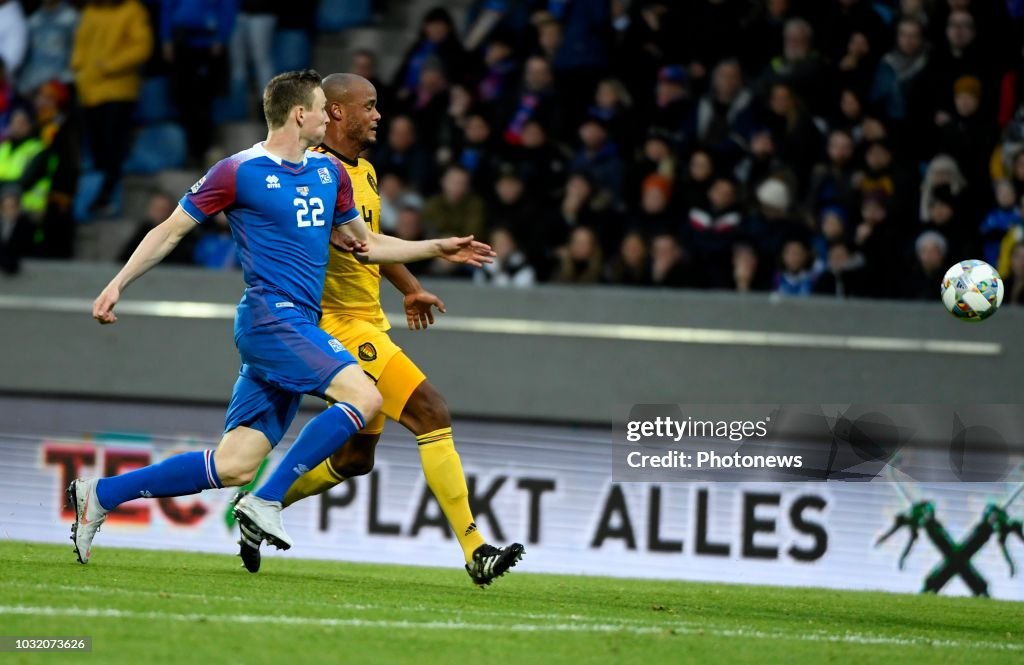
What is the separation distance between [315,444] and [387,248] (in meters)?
0.92

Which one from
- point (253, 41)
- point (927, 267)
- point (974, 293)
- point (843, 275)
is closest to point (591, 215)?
point (843, 275)

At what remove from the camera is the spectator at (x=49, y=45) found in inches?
563

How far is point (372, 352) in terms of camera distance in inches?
301

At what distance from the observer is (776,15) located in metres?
12.8

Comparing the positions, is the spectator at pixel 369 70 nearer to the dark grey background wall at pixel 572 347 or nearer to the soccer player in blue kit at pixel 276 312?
the dark grey background wall at pixel 572 347

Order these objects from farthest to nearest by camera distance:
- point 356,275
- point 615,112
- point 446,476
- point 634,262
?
point 615,112 < point 634,262 < point 356,275 < point 446,476

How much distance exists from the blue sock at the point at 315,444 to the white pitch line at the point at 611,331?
194 inches

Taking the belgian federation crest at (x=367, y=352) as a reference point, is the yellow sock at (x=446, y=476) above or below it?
below

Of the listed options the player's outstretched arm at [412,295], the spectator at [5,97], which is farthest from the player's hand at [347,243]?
the spectator at [5,97]

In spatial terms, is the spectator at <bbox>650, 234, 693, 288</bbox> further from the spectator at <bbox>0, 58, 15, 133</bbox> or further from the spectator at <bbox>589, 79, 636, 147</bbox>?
the spectator at <bbox>0, 58, 15, 133</bbox>

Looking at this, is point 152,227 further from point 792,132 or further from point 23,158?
point 792,132

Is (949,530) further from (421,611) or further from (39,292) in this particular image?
(39,292)

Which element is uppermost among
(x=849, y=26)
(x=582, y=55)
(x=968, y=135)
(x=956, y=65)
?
(x=849, y=26)

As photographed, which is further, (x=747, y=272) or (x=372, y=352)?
(x=747, y=272)
